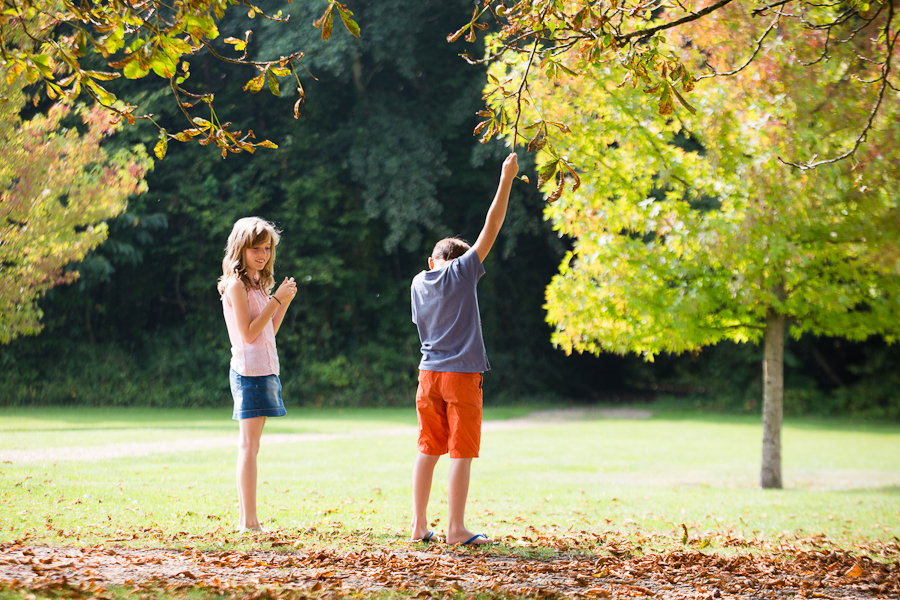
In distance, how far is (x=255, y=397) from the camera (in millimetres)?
4727

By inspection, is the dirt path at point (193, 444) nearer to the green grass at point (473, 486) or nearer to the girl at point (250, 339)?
the green grass at point (473, 486)

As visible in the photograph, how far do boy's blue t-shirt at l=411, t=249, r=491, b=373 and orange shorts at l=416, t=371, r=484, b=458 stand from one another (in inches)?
2.6

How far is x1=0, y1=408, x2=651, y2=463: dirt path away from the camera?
343 inches

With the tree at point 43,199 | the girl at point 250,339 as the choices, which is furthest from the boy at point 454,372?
the tree at point 43,199

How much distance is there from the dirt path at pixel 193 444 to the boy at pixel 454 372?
5.58m

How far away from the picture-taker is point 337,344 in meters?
21.8

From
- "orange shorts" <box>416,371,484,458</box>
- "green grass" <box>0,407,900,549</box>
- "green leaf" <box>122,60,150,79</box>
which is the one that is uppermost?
"green leaf" <box>122,60,150,79</box>

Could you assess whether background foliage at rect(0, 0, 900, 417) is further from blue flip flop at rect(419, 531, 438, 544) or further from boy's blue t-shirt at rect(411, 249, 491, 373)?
blue flip flop at rect(419, 531, 438, 544)

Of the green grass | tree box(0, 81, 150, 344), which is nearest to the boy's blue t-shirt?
the green grass

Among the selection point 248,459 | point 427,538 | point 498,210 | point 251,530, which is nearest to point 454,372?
point 498,210

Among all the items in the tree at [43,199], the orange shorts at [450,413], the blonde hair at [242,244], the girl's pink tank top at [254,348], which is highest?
the tree at [43,199]

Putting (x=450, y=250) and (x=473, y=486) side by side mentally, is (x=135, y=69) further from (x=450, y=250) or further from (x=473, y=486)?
(x=473, y=486)

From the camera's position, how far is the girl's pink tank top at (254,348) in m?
4.73

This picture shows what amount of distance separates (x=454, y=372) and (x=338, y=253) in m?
17.5
